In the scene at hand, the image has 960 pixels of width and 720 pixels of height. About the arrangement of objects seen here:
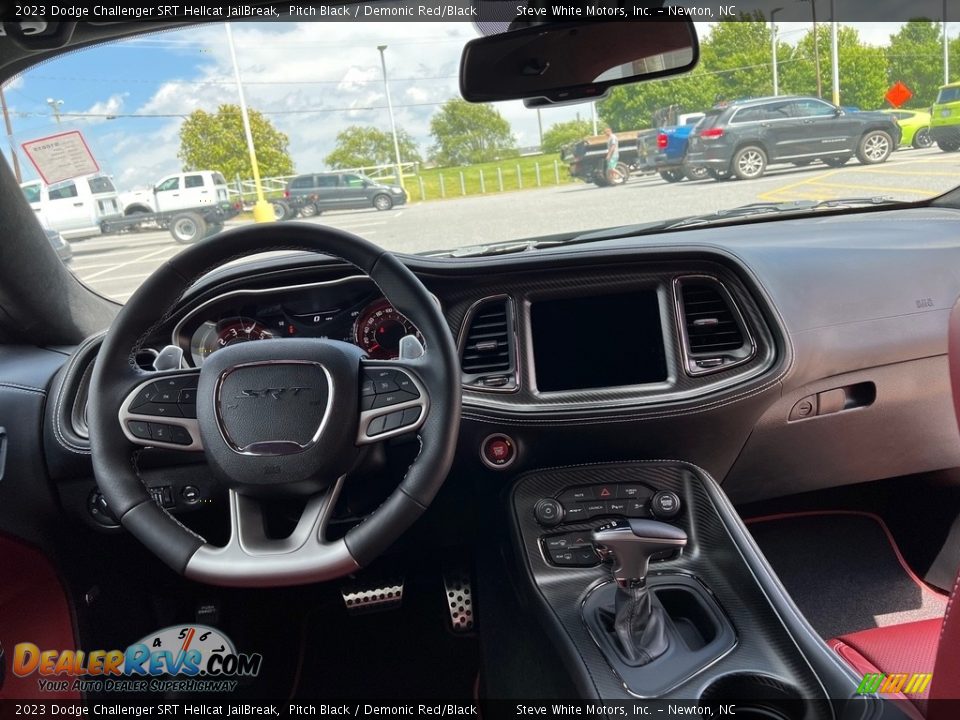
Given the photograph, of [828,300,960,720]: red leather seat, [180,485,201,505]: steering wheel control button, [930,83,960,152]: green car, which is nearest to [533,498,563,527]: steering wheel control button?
[828,300,960,720]: red leather seat

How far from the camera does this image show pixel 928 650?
1690mm

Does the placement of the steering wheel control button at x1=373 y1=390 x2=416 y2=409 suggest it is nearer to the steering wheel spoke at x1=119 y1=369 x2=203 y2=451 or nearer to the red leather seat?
the steering wheel spoke at x1=119 y1=369 x2=203 y2=451

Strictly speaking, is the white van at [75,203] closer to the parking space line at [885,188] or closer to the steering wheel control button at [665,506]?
the steering wheel control button at [665,506]

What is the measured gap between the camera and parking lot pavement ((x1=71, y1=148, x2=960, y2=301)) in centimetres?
262

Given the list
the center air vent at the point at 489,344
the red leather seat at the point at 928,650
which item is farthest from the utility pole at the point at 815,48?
the red leather seat at the point at 928,650

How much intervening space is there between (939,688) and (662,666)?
2.39 ft

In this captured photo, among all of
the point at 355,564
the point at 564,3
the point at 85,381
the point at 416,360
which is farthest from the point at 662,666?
the point at 85,381

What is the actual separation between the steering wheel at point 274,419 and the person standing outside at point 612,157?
1412mm

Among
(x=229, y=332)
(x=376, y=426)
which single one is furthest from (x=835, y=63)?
(x=229, y=332)

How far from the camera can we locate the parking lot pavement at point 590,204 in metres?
2.62

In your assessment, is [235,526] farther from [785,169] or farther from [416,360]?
[785,169]

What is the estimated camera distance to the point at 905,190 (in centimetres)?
288

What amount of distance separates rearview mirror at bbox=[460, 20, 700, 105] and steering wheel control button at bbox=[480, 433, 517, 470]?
41.1 inches

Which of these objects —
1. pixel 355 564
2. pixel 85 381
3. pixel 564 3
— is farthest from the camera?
pixel 85 381
